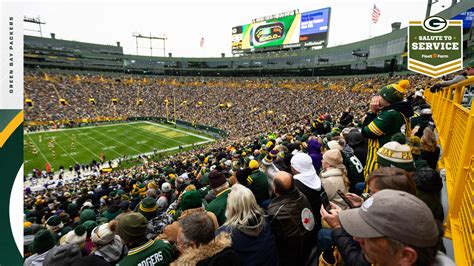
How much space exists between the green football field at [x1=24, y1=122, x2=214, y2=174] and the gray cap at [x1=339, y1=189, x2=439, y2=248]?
32876 millimetres

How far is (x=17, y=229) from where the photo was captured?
586 cm

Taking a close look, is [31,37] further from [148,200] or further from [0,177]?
[148,200]

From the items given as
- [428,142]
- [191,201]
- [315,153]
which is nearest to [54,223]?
[191,201]

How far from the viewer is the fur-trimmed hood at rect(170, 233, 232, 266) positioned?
84.7 inches

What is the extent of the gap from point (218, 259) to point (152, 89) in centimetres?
7883

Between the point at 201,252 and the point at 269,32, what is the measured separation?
211 ft

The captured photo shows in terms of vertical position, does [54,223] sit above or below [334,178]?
below

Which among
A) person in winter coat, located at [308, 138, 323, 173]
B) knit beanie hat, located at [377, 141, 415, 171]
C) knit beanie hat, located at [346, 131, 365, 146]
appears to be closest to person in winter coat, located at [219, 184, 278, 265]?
knit beanie hat, located at [377, 141, 415, 171]

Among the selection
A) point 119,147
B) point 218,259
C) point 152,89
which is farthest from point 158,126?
point 218,259

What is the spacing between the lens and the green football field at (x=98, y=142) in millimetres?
31047

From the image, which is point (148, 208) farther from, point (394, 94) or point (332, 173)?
Answer: point (394, 94)

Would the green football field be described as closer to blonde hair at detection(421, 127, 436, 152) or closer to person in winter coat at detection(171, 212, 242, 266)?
blonde hair at detection(421, 127, 436, 152)

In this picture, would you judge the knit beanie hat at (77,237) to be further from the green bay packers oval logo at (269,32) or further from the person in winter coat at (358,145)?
the green bay packers oval logo at (269,32)

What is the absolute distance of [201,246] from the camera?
2219mm
